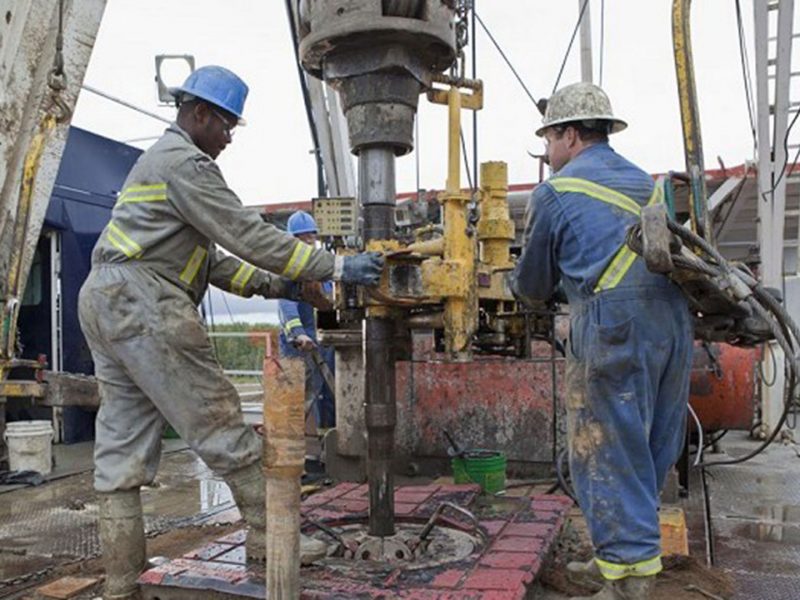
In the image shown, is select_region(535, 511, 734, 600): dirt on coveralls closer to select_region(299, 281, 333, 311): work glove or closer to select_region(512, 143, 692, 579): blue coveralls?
select_region(512, 143, 692, 579): blue coveralls

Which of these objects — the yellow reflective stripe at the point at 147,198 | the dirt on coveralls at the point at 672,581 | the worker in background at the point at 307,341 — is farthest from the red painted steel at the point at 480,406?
the yellow reflective stripe at the point at 147,198

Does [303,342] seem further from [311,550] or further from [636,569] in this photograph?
[636,569]

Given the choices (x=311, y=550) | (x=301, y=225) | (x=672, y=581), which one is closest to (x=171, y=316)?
(x=311, y=550)

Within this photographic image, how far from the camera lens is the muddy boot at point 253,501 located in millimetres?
3107

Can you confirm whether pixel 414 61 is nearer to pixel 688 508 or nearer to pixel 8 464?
pixel 688 508

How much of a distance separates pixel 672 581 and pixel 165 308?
2.34 m

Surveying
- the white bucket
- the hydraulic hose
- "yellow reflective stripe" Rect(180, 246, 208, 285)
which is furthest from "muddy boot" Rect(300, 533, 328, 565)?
the white bucket

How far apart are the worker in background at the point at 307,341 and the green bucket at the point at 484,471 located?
5.25ft

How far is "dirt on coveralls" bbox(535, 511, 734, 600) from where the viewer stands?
10.8 feet

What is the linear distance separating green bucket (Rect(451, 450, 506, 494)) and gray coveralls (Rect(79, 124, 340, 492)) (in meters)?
1.70

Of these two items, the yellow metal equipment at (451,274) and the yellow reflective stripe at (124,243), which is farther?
the yellow metal equipment at (451,274)

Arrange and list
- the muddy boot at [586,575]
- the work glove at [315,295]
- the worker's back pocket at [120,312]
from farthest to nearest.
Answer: the work glove at [315,295], the muddy boot at [586,575], the worker's back pocket at [120,312]

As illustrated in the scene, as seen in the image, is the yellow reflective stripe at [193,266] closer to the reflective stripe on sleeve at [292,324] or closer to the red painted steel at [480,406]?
the red painted steel at [480,406]

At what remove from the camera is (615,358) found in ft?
8.89
